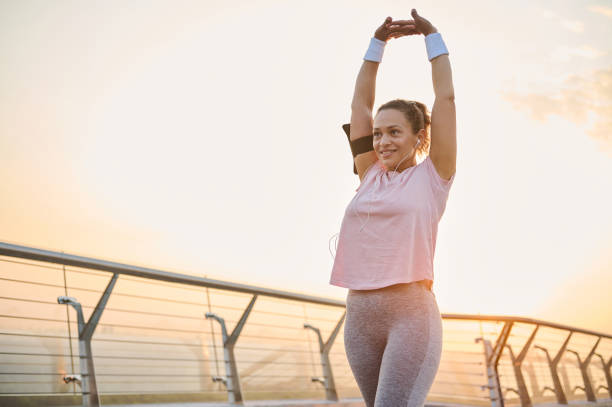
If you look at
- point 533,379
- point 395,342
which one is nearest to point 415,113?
point 395,342

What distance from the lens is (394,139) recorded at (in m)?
1.77

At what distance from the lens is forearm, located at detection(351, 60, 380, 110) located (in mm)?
1938

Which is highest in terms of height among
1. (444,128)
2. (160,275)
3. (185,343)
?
(160,275)

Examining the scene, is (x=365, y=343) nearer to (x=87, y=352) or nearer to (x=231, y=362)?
(x=87, y=352)

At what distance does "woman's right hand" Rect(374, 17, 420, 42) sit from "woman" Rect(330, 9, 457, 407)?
52 mm

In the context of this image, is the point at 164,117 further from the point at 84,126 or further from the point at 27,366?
the point at 27,366

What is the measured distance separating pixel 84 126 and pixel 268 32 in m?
3.33

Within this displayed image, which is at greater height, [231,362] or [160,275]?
[160,275]

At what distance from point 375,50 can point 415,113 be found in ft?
0.95

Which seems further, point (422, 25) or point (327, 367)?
point (327, 367)

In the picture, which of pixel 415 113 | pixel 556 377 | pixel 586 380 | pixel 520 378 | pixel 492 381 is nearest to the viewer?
pixel 415 113

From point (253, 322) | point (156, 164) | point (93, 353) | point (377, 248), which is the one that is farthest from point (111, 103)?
point (377, 248)

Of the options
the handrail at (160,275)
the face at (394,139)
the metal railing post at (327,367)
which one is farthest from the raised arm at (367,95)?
the metal railing post at (327,367)

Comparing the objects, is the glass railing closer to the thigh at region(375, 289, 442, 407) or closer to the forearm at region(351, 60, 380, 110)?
the forearm at region(351, 60, 380, 110)
